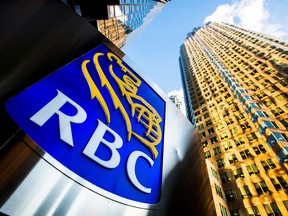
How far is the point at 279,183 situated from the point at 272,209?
13.9ft

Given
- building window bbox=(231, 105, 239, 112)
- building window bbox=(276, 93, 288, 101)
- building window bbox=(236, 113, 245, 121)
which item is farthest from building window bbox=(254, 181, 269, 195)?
building window bbox=(231, 105, 239, 112)

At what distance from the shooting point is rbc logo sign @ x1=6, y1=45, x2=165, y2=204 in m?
2.18

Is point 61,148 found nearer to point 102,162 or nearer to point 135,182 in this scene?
point 102,162

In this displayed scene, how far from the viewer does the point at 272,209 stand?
2658cm

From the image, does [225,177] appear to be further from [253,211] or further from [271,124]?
[271,124]

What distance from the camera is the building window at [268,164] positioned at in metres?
31.1

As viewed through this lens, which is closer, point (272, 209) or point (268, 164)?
point (272, 209)

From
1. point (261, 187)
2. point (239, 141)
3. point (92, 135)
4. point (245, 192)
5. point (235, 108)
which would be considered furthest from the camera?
point (235, 108)

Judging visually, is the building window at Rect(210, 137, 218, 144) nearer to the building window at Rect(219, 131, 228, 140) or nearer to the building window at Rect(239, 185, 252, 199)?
the building window at Rect(219, 131, 228, 140)

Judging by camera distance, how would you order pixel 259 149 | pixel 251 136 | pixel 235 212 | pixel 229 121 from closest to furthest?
pixel 235 212
pixel 259 149
pixel 251 136
pixel 229 121

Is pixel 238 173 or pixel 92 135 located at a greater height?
pixel 238 173

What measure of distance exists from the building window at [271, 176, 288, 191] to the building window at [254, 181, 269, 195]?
131cm

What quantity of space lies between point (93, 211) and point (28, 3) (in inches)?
124

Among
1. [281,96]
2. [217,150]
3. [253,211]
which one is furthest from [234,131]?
[253,211]
